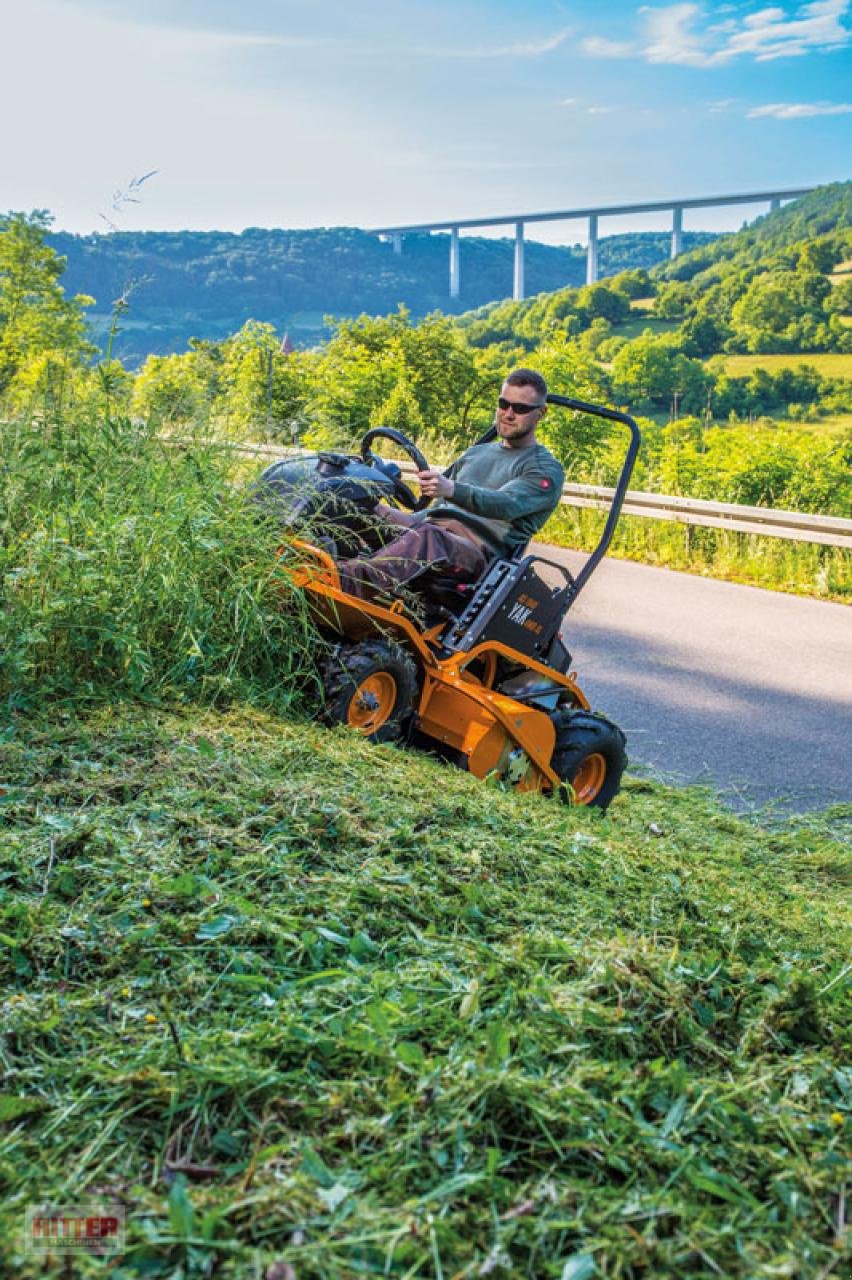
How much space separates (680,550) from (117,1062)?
1151 cm

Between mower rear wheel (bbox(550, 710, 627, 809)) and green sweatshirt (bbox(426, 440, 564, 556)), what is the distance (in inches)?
33.9

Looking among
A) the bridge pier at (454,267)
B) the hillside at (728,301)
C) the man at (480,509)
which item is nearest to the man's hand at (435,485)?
the man at (480,509)

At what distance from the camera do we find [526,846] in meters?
3.57

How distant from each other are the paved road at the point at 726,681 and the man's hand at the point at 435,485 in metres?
2.24

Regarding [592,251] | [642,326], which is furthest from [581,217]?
[642,326]

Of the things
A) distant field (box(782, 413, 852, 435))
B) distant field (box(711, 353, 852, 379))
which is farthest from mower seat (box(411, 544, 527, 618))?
distant field (box(711, 353, 852, 379))

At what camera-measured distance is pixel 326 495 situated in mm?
5047

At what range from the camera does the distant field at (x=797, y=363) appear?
5047 centimetres

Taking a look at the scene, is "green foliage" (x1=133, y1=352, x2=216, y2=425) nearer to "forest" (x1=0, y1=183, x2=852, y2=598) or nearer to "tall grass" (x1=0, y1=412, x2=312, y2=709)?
"forest" (x1=0, y1=183, x2=852, y2=598)

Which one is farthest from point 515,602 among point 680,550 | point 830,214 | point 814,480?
point 830,214

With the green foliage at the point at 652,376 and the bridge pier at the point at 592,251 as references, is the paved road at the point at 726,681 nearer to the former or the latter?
the green foliage at the point at 652,376

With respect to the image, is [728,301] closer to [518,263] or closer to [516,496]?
[518,263]

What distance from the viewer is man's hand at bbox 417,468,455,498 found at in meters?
Answer: 4.87

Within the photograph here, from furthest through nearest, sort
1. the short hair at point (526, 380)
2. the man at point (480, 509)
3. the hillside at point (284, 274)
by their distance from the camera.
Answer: the hillside at point (284, 274), the short hair at point (526, 380), the man at point (480, 509)
